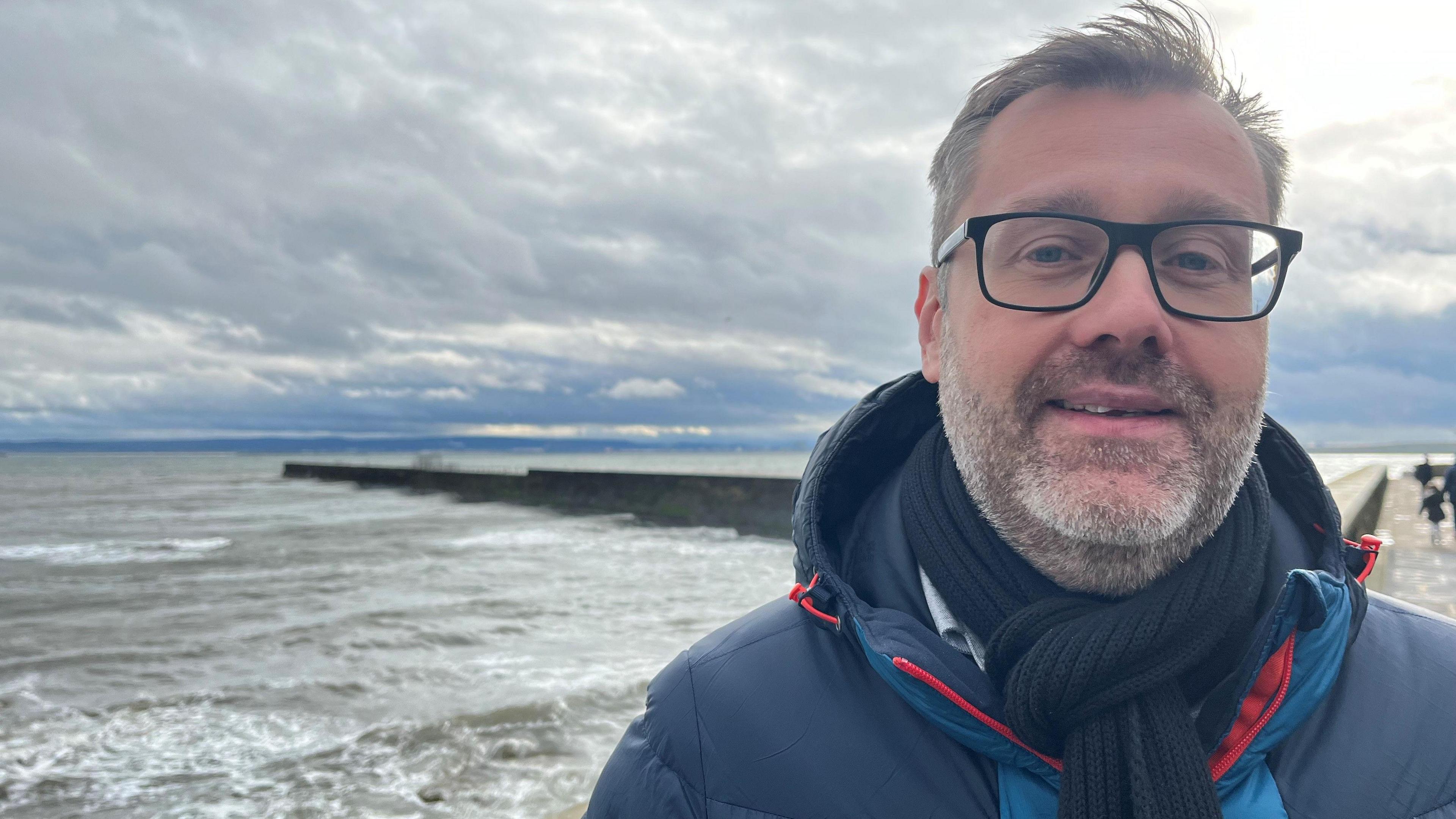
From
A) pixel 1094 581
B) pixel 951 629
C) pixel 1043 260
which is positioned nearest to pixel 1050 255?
pixel 1043 260

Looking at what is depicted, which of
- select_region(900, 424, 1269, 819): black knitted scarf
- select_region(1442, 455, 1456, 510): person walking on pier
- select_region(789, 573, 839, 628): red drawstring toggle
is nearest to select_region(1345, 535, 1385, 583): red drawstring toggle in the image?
select_region(900, 424, 1269, 819): black knitted scarf

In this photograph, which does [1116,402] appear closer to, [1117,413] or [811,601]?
[1117,413]

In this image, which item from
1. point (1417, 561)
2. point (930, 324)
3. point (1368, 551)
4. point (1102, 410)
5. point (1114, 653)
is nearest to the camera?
point (1114, 653)

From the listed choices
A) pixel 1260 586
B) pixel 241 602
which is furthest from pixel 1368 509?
pixel 241 602

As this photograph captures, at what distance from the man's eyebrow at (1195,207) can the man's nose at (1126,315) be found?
0.10 m

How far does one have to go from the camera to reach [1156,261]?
1.22 metres

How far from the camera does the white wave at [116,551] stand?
50.4ft

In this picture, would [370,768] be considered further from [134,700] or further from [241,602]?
[241,602]

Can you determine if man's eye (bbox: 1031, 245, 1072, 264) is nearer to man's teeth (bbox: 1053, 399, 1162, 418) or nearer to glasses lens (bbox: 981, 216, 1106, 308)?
glasses lens (bbox: 981, 216, 1106, 308)

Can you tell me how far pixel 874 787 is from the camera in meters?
1.10

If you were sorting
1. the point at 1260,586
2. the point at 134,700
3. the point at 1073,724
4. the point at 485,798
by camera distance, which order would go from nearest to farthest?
1. the point at 1073,724
2. the point at 1260,586
3. the point at 485,798
4. the point at 134,700

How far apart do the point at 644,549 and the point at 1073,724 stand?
53.3 feet

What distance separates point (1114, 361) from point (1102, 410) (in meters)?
0.08

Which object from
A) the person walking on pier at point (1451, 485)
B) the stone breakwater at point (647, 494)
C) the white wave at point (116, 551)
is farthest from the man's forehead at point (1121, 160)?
the white wave at point (116, 551)
